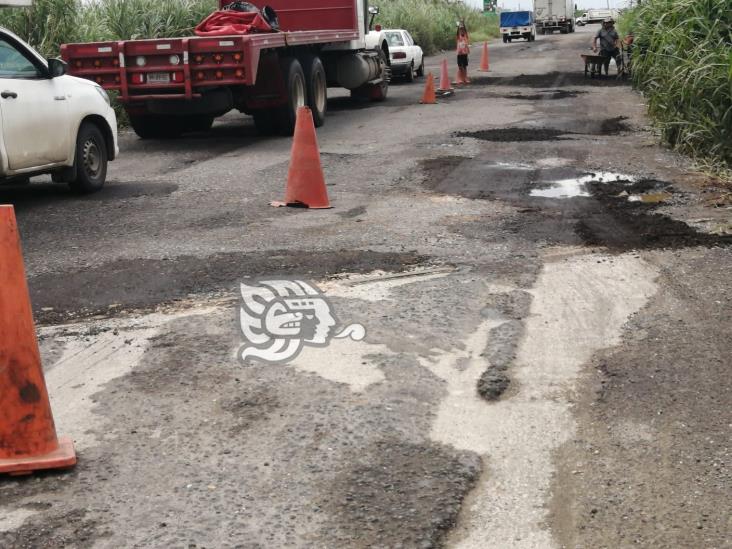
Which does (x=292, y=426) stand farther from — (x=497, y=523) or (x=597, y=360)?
(x=597, y=360)

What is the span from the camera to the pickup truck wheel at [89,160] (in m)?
10.6

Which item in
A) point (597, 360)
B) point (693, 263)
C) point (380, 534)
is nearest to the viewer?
point (380, 534)

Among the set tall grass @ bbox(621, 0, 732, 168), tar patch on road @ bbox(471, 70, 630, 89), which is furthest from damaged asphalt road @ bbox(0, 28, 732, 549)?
tar patch on road @ bbox(471, 70, 630, 89)

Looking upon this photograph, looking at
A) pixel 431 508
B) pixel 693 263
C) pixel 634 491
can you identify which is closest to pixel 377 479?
pixel 431 508

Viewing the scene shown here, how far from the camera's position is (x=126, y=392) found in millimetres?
4781

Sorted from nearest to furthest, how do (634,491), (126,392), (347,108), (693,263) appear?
(634,491), (126,392), (693,263), (347,108)

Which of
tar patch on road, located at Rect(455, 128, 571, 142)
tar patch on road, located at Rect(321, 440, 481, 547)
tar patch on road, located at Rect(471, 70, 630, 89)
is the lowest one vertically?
tar patch on road, located at Rect(471, 70, 630, 89)

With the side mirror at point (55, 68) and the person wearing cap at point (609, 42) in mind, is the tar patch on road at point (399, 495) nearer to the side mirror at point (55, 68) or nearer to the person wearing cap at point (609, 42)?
the side mirror at point (55, 68)

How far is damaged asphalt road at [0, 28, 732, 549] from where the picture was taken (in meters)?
3.62

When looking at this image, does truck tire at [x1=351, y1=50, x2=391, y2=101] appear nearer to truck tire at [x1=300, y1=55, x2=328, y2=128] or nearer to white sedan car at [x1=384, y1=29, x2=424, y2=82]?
truck tire at [x1=300, y1=55, x2=328, y2=128]

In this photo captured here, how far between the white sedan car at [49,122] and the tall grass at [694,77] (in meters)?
6.52

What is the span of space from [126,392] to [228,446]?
83 cm

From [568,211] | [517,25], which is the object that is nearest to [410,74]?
[568,211]

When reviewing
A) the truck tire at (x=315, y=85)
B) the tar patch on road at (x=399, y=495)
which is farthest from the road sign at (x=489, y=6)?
the tar patch on road at (x=399, y=495)
